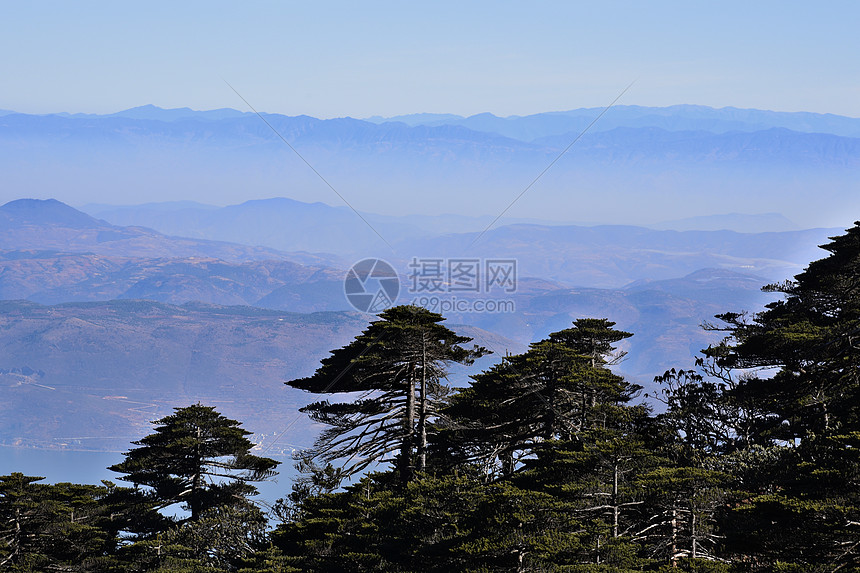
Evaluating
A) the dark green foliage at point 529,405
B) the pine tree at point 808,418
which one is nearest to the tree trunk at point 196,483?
the dark green foliage at point 529,405

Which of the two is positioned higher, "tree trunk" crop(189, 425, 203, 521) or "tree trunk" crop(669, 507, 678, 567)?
"tree trunk" crop(669, 507, 678, 567)

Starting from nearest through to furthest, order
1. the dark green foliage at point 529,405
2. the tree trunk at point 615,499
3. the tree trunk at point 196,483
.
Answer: the tree trunk at point 615,499 < the dark green foliage at point 529,405 < the tree trunk at point 196,483

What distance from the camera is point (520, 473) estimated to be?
26.8 metres

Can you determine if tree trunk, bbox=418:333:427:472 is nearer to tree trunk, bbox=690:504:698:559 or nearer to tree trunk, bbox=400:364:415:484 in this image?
tree trunk, bbox=400:364:415:484

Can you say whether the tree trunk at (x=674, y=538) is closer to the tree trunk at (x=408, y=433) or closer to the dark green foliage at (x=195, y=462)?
the tree trunk at (x=408, y=433)

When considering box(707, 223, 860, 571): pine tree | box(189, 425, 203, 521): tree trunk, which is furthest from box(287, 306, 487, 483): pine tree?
box(707, 223, 860, 571): pine tree

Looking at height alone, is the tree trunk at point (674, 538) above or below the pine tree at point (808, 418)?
below

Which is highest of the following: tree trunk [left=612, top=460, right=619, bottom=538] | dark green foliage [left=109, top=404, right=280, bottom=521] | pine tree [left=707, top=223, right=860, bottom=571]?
pine tree [left=707, top=223, right=860, bottom=571]

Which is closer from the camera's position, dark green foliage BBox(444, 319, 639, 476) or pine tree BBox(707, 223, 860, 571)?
pine tree BBox(707, 223, 860, 571)

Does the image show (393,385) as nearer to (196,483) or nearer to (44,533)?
(196,483)

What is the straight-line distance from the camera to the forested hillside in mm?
19344

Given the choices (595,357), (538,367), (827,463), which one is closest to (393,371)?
(538,367)

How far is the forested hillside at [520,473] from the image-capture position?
1934 cm

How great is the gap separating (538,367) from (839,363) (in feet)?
35.8
